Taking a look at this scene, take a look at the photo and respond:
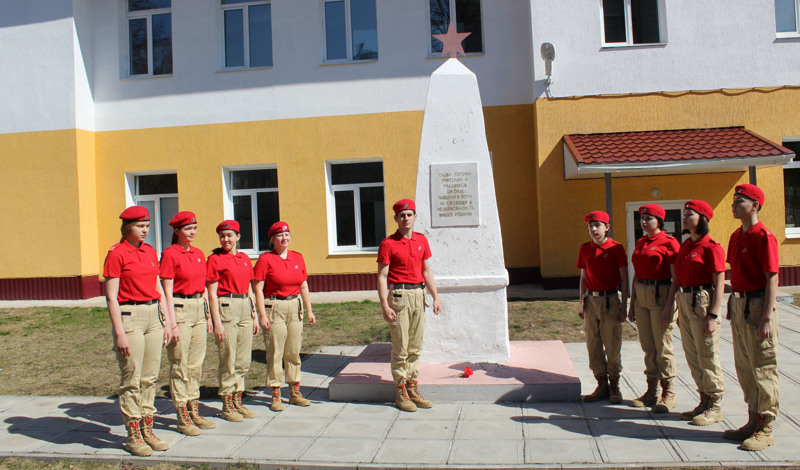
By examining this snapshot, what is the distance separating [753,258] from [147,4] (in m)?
13.9

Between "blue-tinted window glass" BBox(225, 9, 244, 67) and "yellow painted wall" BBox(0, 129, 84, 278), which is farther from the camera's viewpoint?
"blue-tinted window glass" BBox(225, 9, 244, 67)

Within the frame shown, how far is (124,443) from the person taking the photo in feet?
15.4

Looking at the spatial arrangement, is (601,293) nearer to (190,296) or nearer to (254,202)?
(190,296)

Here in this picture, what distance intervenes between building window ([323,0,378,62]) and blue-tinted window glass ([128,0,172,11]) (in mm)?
3641

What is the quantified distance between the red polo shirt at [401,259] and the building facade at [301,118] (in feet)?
23.5

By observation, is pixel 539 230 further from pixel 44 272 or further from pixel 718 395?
pixel 44 272

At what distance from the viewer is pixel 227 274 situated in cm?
517

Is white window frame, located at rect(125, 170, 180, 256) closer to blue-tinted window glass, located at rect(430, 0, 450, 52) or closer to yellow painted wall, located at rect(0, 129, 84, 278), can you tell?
yellow painted wall, located at rect(0, 129, 84, 278)

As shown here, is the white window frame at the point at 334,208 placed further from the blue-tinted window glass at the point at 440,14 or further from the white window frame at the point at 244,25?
the blue-tinted window glass at the point at 440,14

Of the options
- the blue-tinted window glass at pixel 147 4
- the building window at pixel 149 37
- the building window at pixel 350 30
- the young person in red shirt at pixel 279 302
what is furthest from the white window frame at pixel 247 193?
the young person in red shirt at pixel 279 302

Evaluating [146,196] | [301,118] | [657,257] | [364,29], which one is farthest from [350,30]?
[657,257]

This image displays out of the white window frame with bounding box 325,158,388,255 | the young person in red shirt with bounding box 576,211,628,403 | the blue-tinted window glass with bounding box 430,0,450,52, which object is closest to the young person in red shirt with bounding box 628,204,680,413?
the young person in red shirt with bounding box 576,211,628,403

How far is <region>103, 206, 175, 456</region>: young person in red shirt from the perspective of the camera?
4293 mm

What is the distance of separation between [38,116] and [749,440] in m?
14.3
